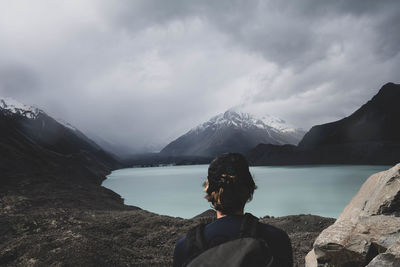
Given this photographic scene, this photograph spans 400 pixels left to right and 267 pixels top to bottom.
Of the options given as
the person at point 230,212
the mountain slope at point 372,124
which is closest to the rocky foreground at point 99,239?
the person at point 230,212

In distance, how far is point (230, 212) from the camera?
7.81 ft

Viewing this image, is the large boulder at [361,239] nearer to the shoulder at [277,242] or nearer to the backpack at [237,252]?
the shoulder at [277,242]

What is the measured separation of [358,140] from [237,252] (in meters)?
153

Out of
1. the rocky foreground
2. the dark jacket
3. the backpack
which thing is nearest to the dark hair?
the dark jacket

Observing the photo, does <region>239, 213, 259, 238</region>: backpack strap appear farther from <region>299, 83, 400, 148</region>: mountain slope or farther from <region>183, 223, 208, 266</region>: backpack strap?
<region>299, 83, 400, 148</region>: mountain slope

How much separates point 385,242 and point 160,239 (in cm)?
1022

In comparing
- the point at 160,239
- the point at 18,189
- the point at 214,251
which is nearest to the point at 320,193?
the point at 160,239

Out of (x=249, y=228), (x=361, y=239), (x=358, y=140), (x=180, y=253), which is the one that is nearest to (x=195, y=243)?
(x=180, y=253)

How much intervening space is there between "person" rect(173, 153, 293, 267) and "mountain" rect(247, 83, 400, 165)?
12019 centimetres

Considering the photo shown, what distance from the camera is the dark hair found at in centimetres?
239

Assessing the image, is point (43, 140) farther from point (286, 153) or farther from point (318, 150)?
point (318, 150)

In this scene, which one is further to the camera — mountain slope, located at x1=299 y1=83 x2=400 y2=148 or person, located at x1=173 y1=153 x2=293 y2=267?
mountain slope, located at x1=299 y1=83 x2=400 y2=148

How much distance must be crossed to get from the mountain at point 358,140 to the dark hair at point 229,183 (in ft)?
394

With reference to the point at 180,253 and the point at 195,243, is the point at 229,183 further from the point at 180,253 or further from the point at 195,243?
the point at 180,253
